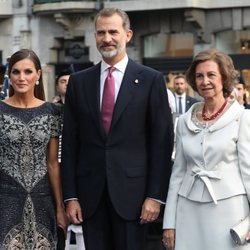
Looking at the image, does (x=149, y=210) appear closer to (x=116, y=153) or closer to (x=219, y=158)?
(x=116, y=153)

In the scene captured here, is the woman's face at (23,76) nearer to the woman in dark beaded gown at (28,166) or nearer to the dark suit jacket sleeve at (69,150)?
the woman in dark beaded gown at (28,166)

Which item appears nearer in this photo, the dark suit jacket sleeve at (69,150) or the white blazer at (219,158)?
the white blazer at (219,158)

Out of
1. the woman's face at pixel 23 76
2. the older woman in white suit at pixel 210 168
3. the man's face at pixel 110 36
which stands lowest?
the older woman in white suit at pixel 210 168

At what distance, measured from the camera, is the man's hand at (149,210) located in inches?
223

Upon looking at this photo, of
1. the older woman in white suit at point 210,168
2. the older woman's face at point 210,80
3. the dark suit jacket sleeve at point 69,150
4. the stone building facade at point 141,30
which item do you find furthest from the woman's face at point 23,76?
the stone building facade at point 141,30

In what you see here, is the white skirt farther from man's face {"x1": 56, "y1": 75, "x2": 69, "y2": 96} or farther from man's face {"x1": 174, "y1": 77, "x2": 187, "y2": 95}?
man's face {"x1": 174, "y1": 77, "x2": 187, "y2": 95}

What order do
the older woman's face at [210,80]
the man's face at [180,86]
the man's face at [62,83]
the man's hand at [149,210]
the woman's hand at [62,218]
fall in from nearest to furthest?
the older woman's face at [210,80] < the man's hand at [149,210] < the woman's hand at [62,218] < the man's face at [62,83] < the man's face at [180,86]

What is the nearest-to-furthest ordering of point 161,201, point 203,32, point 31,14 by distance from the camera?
point 161,201, point 203,32, point 31,14

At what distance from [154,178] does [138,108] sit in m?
0.47

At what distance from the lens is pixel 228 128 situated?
17.5 ft

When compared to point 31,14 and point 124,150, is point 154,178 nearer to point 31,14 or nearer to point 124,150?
point 124,150

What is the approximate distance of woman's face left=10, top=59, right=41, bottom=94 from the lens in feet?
19.2

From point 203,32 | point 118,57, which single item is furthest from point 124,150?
point 203,32

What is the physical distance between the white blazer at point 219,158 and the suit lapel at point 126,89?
19.3 inches
